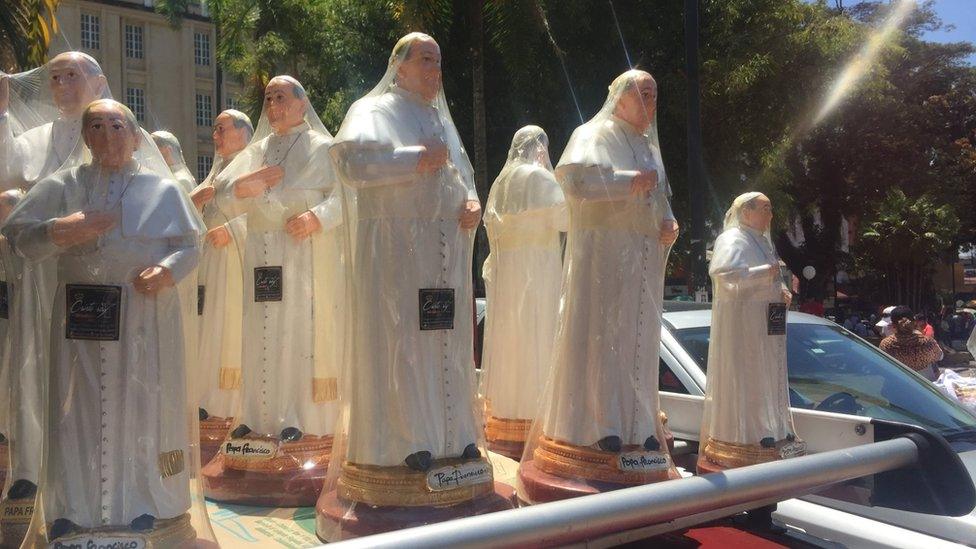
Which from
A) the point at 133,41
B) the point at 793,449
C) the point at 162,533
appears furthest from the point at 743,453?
the point at 133,41

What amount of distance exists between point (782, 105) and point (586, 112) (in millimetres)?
4052

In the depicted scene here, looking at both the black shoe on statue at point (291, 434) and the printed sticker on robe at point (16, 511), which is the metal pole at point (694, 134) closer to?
the black shoe on statue at point (291, 434)

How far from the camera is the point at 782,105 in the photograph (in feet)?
48.2

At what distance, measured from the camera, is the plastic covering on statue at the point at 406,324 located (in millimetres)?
3453

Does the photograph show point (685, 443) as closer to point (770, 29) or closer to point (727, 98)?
point (727, 98)

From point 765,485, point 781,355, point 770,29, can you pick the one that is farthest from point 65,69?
point 770,29

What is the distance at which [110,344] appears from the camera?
2.85 m

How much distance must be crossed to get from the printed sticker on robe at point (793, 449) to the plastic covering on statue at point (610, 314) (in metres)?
0.59

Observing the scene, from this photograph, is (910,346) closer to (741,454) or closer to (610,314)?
(741,454)

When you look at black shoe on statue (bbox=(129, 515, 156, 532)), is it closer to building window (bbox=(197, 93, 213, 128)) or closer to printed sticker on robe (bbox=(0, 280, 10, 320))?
printed sticker on robe (bbox=(0, 280, 10, 320))

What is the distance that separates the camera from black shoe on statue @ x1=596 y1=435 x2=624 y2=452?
3809 millimetres

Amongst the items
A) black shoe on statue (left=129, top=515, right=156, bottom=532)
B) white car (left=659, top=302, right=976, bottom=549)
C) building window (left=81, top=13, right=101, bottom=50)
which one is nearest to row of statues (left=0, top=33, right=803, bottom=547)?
black shoe on statue (left=129, top=515, right=156, bottom=532)

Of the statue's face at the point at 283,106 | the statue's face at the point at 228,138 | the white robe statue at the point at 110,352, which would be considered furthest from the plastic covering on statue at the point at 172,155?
the white robe statue at the point at 110,352

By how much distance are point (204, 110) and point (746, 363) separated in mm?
6333
